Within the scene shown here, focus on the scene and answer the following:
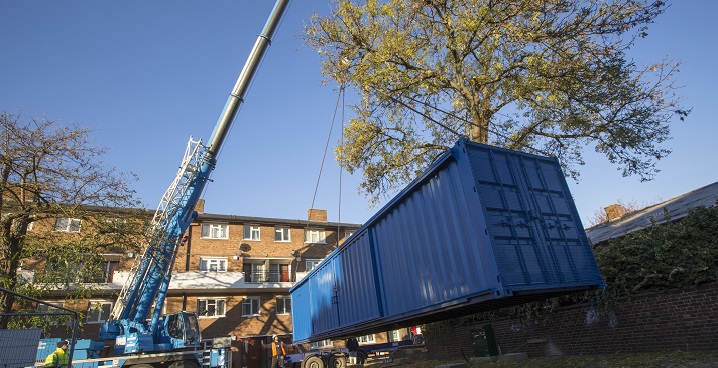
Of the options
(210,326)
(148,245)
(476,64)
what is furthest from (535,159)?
(210,326)

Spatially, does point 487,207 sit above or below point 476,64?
below

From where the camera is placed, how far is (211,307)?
28.7 meters

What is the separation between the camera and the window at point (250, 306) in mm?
29734

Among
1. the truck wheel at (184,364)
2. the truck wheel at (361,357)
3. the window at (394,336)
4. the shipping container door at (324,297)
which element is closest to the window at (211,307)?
the truck wheel at (361,357)

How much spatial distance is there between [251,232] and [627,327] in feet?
92.0

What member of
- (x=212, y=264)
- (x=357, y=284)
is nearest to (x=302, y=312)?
(x=357, y=284)

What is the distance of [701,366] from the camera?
20.4ft

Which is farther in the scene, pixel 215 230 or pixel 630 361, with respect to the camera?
pixel 215 230

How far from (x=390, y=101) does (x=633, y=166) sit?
8.31 m

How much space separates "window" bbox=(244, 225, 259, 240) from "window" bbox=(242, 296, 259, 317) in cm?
482

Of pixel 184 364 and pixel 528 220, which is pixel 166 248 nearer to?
pixel 184 364

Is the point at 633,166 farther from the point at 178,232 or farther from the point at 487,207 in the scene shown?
the point at 178,232

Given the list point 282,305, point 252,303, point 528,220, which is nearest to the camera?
point 528,220

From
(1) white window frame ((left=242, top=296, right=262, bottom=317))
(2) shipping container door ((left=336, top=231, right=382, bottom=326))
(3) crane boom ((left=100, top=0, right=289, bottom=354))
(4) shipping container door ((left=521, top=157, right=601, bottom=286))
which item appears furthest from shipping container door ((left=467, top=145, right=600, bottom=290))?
(1) white window frame ((left=242, top=296, right=262, bottom=317))
